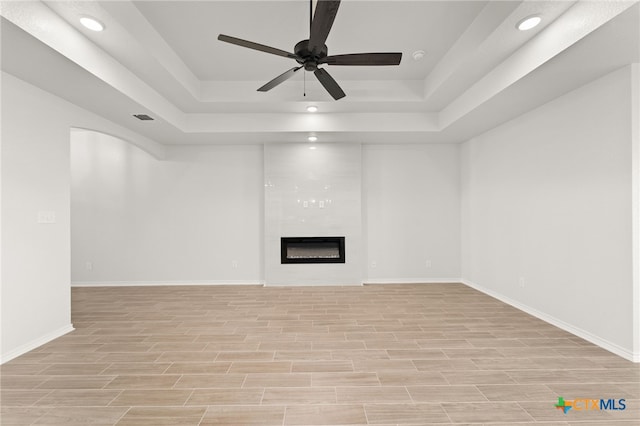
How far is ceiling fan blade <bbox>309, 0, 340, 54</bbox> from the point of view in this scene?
1646 millimetres

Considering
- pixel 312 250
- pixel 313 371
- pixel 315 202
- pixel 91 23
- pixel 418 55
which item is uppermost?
pixel 418 55

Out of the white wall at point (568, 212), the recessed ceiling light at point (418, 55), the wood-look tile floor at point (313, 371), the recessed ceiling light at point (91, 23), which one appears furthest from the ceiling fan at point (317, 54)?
the wood-look tile floor at point (313, 371)

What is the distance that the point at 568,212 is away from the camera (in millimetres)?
3117

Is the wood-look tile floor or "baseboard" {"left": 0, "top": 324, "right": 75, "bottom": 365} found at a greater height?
"baseboard" {"left": 0, "top": 324, "right": 75, "bottom": 365}

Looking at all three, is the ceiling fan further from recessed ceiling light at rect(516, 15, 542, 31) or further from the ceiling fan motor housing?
recessed ceiling light at rect(516, 15, 542, 31)

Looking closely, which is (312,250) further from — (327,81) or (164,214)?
(327,81)

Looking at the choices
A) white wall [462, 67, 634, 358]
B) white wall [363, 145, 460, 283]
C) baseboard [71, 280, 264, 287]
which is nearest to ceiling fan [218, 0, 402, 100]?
white wall [462, 67, 634, 358]

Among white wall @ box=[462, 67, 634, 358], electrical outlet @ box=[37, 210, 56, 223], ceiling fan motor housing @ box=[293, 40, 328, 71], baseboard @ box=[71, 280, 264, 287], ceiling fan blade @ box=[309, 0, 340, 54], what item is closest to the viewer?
ceiling fan blade @ box=[309, 0, 340, 54]

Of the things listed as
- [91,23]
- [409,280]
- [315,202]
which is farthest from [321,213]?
[91,23]

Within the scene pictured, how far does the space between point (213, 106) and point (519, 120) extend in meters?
4.12

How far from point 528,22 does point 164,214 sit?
555 centimetres

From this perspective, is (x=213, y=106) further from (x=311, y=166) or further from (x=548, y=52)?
(x=548, y=52)

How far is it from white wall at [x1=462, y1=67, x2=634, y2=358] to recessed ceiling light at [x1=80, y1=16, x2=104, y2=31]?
430cm

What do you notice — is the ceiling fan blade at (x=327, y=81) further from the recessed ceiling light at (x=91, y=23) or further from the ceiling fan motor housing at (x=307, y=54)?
the recessed ceiling light at (x=91, y=23)
